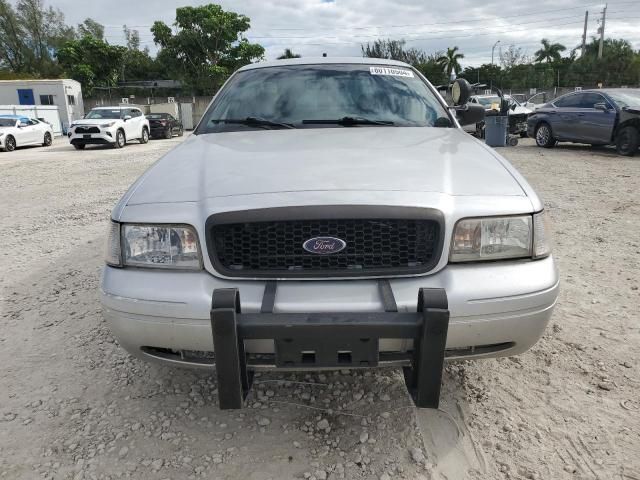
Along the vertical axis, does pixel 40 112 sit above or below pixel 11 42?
below

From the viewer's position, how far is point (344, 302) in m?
Result: 1.73

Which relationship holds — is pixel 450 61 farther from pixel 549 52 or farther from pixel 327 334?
pixel 327 334

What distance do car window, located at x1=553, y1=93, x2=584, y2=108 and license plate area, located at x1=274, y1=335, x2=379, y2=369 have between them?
1238 centimetres

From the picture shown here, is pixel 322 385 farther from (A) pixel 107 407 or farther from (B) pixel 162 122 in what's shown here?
(B) pixel 162 122

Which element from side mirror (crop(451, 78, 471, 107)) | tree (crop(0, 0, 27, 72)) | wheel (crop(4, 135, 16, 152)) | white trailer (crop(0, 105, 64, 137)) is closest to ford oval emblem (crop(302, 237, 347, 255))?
side mirror (crop(451, 78, 471, 107))

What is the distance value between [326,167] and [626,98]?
11.7 m

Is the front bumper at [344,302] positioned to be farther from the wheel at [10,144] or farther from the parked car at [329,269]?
the wheel at [10,144]

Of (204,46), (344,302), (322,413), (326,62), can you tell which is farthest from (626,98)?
(204,46)

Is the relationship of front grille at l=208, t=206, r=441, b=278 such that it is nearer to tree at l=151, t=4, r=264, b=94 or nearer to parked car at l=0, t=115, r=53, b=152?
parked car at l=0, t=115, r=53, b=152

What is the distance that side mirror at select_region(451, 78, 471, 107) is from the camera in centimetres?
375

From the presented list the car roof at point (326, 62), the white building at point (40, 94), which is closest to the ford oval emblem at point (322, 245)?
the car roof at point (326, 62)

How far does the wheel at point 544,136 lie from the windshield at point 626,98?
1943 mm

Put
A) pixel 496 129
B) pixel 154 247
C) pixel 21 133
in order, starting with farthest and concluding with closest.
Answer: pixel 21 133 < pixel 496 129 < pixel 154 247

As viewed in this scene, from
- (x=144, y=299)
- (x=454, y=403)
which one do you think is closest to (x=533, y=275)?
(x=454, y=403)
